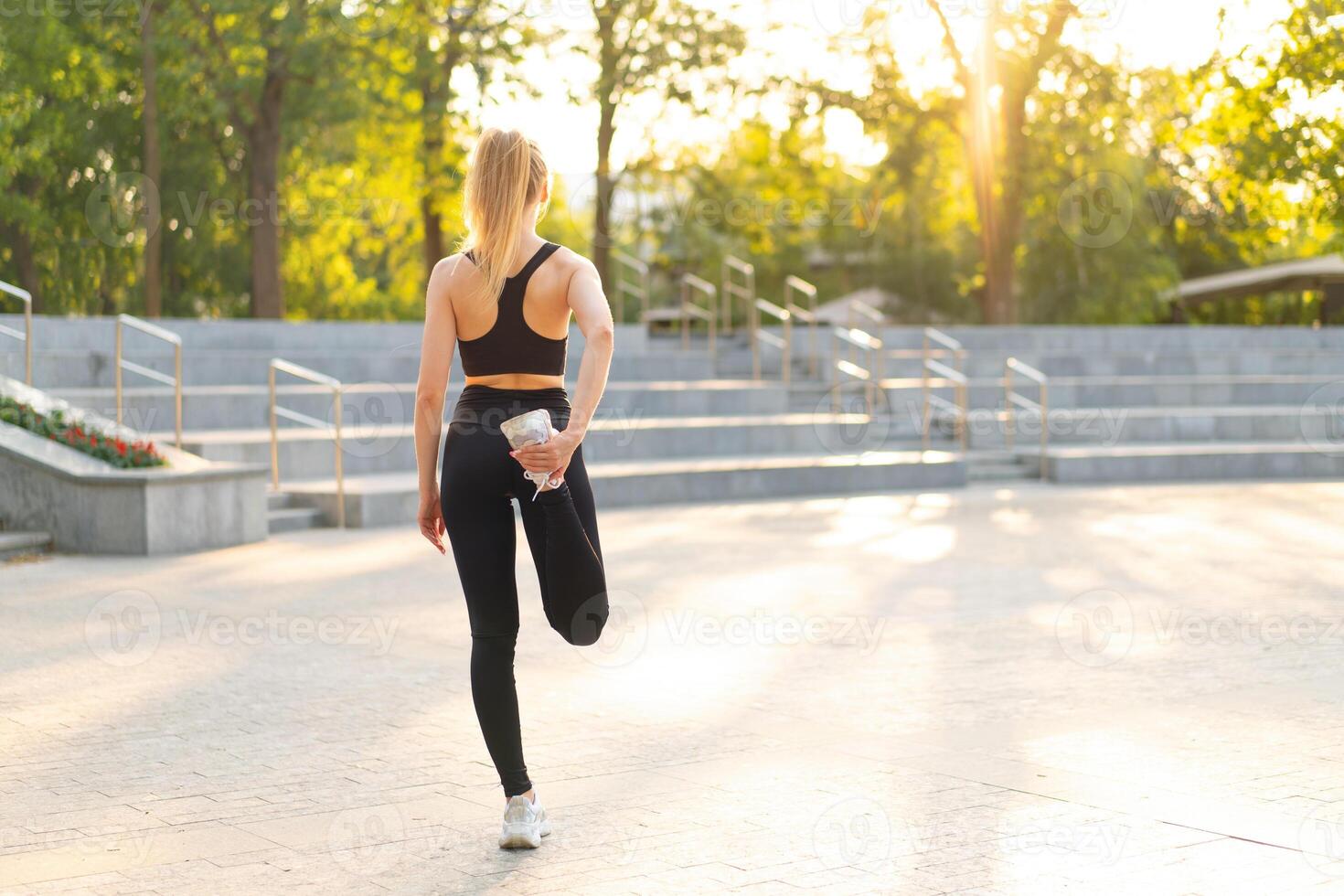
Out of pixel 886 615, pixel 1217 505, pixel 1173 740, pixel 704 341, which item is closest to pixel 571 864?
pixel 1173 740

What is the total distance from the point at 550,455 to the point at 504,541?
1.22 ft

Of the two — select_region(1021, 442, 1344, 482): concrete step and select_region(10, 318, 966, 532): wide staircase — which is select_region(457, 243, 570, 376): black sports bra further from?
select_region(1021, 442, 1344, 482): concrete step

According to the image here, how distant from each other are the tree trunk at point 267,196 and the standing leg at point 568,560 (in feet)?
71.9

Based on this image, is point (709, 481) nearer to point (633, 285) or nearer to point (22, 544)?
point (22, 544)

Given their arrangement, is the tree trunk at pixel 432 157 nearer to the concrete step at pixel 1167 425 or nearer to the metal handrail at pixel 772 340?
the metal handrail at pixel 772 340

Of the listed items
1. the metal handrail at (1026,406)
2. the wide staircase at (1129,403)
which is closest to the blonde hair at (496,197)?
the metal handrail at (1026,406)

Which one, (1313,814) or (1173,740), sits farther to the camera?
(1173,740)

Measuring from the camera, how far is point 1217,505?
15.9m

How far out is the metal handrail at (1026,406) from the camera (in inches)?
751

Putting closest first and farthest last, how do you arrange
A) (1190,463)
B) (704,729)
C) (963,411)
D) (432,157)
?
(704,729)
(1190,463)
(963,411)
(432,157)

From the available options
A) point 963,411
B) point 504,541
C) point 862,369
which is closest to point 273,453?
point 963,411

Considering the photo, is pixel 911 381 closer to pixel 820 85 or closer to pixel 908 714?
pixel 820 85

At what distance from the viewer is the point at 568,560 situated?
14.3 ft

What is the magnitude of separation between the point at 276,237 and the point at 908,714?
22.0 metres
